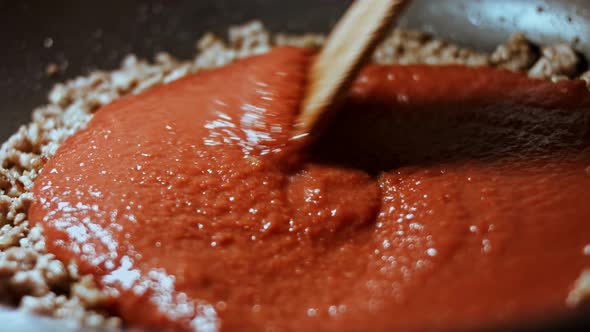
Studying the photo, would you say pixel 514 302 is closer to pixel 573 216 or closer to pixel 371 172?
pixel 573 216

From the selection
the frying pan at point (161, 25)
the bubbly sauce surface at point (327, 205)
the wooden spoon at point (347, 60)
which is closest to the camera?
the bubbly sauce surface at point (327, 205)

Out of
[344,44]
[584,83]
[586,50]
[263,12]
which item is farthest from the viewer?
[263,12]

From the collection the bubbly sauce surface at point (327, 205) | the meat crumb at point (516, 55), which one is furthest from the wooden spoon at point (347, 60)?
the meat crumb at point (516, 55)

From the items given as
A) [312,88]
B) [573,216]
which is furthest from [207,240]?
[573,216]

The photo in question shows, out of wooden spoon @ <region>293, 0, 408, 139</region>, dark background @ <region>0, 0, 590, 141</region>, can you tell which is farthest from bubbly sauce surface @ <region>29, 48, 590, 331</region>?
dark background @ <region>0, 0, 590, 141</region>

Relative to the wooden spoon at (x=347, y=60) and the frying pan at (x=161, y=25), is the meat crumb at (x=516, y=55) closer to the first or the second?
the frying pan at (x=161, y=25)

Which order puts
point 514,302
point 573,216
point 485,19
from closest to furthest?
point 514,302
point 573,216
point 485,19
